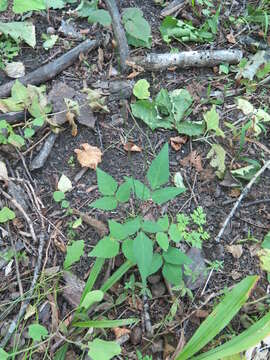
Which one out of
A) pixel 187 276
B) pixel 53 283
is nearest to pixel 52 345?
pixel 53 283

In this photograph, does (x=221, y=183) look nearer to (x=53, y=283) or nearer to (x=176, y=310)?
(x=176, y=310)

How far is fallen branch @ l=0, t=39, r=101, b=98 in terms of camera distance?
81.5 inches

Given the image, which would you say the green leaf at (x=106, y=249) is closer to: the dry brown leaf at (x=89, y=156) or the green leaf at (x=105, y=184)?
the green leaf at (x=105, y=184)

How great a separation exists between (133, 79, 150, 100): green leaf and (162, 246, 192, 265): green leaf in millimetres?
894

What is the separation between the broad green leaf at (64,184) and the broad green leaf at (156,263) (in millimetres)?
538

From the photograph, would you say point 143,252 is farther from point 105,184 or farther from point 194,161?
point 194,161

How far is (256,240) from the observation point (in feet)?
6.07

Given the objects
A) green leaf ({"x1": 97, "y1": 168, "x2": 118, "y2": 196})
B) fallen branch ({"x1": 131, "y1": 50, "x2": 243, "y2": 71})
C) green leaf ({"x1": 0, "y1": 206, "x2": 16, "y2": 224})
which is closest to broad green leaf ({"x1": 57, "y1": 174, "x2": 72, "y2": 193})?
green leaf ({"x1": 0, "y1": 206, "x2": 16, "y2": 224})

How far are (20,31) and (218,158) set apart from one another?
4.13ft

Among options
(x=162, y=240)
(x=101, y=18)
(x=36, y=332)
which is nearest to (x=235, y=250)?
(x=162, y=240)

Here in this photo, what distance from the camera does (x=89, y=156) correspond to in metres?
1.95

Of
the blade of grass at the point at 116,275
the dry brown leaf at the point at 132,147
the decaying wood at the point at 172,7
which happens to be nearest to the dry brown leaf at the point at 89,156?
the dry brown leaf at the point at 132,147

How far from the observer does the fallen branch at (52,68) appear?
2.07 meters

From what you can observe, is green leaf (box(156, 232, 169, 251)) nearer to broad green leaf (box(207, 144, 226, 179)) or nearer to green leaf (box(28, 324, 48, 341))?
green leaf (box(28, 324, 48, 341))
